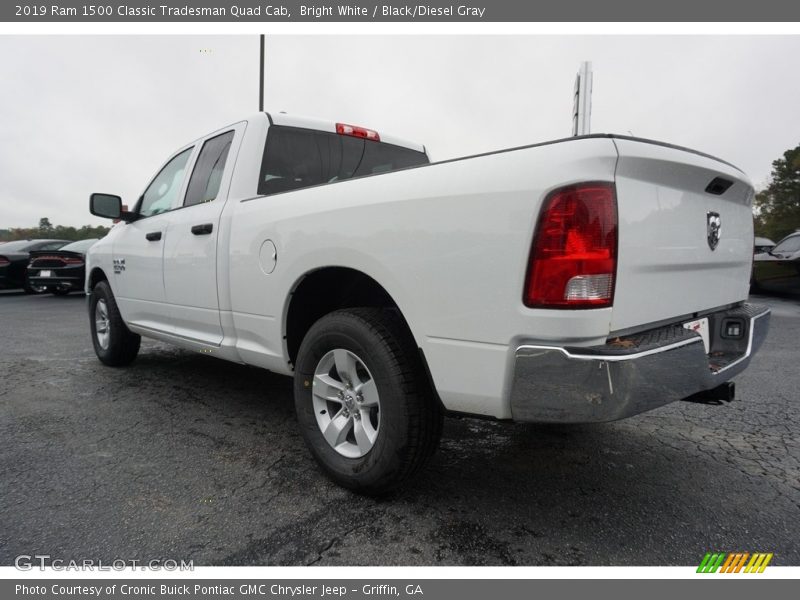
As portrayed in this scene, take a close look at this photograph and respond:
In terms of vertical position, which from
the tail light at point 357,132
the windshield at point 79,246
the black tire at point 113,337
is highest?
the tail light at point 357,132

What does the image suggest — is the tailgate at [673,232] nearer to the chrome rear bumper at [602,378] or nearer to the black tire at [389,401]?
the chrome rear bumper at [602,378]

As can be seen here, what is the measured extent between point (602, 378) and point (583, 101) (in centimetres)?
133

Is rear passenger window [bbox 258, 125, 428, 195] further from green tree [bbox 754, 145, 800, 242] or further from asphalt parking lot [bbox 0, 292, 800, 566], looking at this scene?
green tree [bbox 754, 145, 800, 242]

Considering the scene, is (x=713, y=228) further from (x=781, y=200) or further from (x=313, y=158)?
(x=781, y=200)

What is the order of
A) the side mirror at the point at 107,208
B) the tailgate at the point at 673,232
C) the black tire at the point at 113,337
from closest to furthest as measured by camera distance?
the tailgate at the point at 673,232 → the side mirror at the point at 107,208 → the black tire at the point at 113,337

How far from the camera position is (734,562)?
5.92 ft

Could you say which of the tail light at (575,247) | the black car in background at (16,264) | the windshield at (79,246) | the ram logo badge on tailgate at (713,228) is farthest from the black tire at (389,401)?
the black car in background at (16,264)

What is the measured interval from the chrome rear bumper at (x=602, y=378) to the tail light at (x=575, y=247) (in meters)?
0.17

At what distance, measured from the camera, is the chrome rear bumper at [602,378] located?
159cm

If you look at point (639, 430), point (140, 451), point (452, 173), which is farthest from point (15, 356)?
point (639, 430)

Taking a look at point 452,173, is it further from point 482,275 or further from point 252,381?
point 252,381

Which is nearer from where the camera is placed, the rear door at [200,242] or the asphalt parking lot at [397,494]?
the asphalt parking lot at [397,494]

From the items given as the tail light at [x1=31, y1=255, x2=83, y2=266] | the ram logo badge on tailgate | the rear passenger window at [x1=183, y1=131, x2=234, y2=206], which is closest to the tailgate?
the ram logo badge on tailgate

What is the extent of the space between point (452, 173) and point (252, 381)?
304 centimetres
